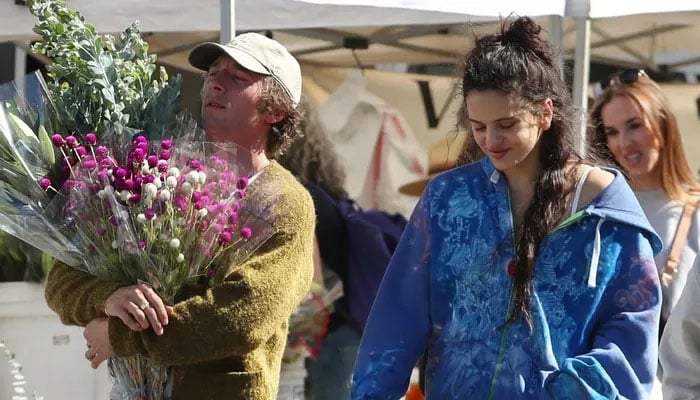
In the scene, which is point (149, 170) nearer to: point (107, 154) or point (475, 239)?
Result: point (107, 154)

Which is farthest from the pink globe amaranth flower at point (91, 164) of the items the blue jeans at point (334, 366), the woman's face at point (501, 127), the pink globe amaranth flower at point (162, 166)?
the blue jeans at point (334, 366)

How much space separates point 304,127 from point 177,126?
3.10m

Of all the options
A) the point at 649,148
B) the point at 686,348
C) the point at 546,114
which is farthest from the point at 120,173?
the point at 649,148

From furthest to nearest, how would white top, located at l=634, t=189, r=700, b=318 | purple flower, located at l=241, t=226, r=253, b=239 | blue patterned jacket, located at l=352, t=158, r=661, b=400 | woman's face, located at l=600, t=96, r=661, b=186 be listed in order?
1. woman's face, located at l=600, t=96, r=661, b=186
2. white top, located at l=634, t=189, r=700, b=318
3. purple flower, located at l=241, t=226, r=253, b=239
4. blue patterned jacket, located at l=352, t=158, r=661, b=400

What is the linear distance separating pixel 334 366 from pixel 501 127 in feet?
10.0

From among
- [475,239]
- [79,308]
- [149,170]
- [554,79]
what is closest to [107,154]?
[149,170]

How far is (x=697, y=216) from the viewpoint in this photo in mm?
4574

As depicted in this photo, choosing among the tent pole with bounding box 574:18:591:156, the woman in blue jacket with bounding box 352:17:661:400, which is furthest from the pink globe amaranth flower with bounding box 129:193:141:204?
the tent pole with bounding box 574:18:591:156

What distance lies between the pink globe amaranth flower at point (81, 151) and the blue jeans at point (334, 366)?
118 inches

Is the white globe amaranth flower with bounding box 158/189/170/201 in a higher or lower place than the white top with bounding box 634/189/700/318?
higher

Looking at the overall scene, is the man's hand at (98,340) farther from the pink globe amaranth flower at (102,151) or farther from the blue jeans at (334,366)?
the blue jeans at (334,366)

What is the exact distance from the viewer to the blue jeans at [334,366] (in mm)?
5645

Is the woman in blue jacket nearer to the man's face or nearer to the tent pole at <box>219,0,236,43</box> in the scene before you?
the man's face

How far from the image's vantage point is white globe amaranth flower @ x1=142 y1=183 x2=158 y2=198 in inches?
105
